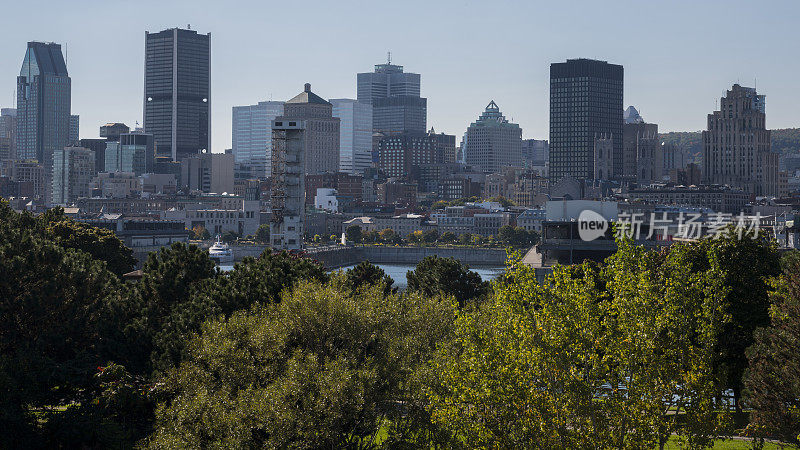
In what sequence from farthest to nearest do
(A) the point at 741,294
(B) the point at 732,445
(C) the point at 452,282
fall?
(C) the point at 452,282, (A) the point at 741,294, (B) the point at 732,445

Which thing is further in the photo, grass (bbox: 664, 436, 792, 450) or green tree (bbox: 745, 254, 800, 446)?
grass (bbox: 664, 436, 792, 450)

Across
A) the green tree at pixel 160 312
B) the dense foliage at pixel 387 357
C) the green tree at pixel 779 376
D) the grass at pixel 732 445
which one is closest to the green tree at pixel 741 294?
the dense foliage at pixel 387 357

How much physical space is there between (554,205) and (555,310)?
127118mm

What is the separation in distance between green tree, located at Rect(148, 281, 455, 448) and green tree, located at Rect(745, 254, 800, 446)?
47.6 ft

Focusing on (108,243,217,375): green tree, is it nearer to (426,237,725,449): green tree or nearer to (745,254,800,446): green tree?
(426,237,725,449): green tree

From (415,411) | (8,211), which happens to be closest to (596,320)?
(415,411)

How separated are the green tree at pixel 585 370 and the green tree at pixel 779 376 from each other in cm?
669

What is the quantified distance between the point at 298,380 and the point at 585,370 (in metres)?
11.2

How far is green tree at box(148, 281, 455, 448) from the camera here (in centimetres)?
4134

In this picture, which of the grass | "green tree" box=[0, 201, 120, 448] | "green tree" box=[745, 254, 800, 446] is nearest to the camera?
"green tree" box=[745, 254, 800, 446]

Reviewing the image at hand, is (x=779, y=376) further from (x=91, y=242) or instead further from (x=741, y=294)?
(x=91, y=242)

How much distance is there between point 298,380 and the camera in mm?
42062

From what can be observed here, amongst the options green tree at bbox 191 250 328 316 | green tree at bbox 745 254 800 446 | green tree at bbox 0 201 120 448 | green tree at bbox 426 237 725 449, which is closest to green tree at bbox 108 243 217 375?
green tree at bbox 191 250 328 316

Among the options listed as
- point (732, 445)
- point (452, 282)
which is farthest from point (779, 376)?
point (452, 282)
